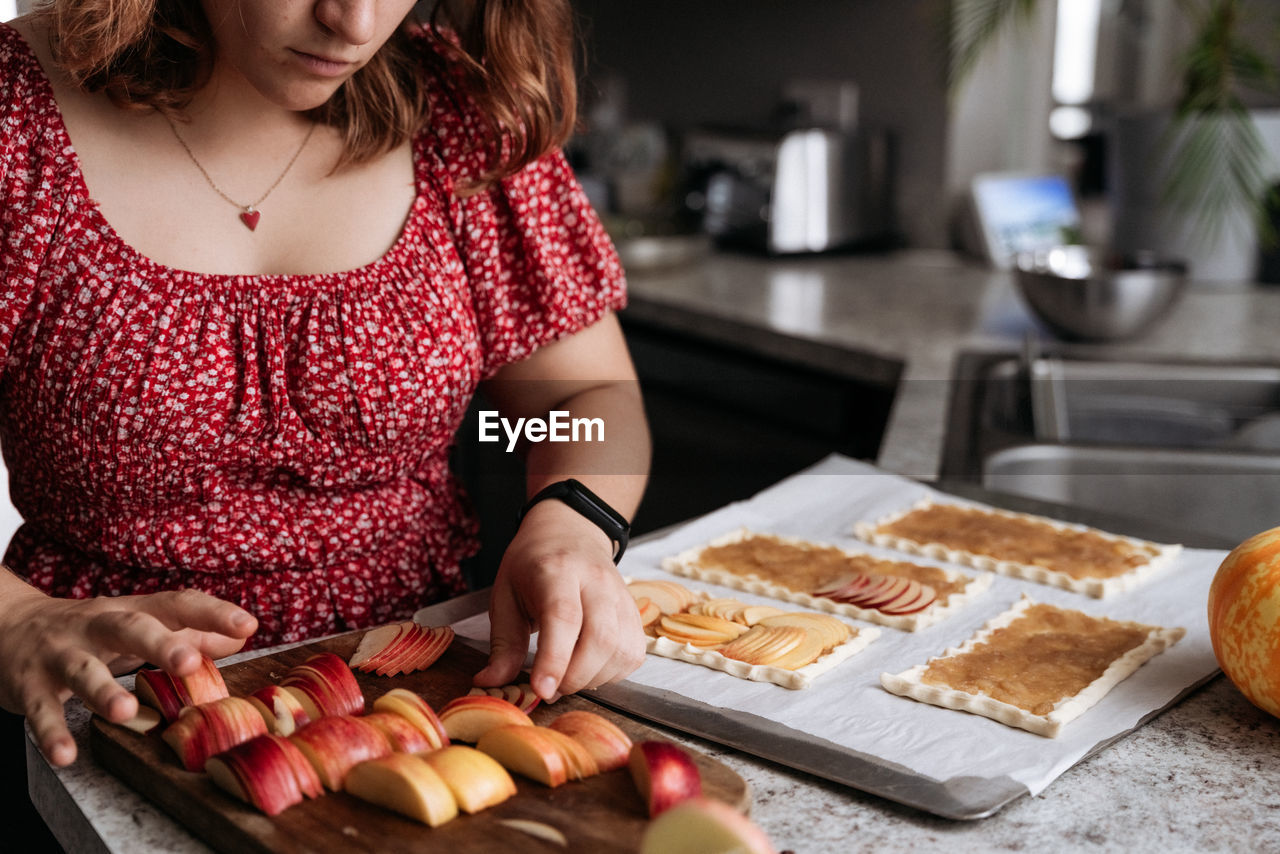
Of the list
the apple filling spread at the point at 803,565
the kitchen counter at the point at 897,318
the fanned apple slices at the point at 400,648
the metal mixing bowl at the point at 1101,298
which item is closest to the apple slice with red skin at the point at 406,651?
the fanned apple slices at the point at 400,648

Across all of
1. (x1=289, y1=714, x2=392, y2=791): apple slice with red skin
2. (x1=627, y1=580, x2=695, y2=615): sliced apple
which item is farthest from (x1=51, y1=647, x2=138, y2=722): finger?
(x1=627, y1=580, x2=695, y2=615): sliced apple

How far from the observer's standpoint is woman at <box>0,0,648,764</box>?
1049 millimetres

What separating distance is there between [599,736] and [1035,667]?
1.22 feet

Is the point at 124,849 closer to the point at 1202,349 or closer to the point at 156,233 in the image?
the point at 156,233

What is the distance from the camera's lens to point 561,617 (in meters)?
0.91

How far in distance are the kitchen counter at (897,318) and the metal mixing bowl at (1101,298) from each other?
0.14 feet

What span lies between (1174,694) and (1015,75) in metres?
2.49

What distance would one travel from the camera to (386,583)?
1253 millimetres

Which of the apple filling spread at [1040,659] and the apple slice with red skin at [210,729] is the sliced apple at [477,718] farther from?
the apple filling spread at [1040,659]

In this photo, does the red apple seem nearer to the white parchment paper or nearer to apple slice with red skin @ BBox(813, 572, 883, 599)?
the white parchment paper

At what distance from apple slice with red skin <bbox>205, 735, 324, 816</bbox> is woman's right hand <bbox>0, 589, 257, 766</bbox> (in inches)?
2.6

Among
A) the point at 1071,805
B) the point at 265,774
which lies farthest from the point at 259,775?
the point at 1071,805

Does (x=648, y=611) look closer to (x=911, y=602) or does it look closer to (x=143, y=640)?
(x=911, y=602)

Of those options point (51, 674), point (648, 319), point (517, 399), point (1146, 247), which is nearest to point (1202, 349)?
point (1146, 247)
